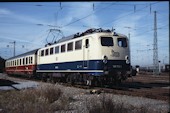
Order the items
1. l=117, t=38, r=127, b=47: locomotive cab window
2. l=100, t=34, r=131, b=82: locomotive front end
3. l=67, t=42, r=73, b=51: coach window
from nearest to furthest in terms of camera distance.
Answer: l=100, t=34, r=131, b=82: locomotive front end
l=117, t=38, r=127, b=47: locomotive cab window
l=67, t=42, r=73, b=51: coach window

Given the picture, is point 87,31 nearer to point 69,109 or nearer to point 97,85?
point 97,85

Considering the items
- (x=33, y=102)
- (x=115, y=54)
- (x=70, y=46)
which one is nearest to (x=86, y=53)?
(x=115, y=54)

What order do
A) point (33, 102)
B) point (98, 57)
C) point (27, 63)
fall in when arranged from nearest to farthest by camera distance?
point (33, 102), point (98, 57), point (27, 63)

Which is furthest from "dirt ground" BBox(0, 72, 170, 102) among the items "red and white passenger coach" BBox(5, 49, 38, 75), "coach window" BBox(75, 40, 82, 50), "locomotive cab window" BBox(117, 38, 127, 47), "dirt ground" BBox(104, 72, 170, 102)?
"red and white passenger coach" BBox(5, 49, 38, 75)

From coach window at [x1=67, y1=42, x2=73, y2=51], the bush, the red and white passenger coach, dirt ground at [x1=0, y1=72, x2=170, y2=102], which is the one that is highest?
coach window at [x1=67, y1=42, x2=73, y2=51]

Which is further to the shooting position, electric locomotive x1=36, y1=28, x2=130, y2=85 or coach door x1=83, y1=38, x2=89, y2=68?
coach door x1=83, y1=38, x2=89, y2=68

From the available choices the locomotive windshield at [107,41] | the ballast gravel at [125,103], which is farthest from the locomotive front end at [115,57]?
the ballast gravel at [125,103]

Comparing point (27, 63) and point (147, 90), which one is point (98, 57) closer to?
point (147, 90)

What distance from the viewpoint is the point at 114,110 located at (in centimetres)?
956

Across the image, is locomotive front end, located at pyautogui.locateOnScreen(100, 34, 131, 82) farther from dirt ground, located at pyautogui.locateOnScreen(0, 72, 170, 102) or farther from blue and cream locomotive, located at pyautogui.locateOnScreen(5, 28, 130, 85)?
dirt ground, located at pyautogui.locateOnScreen(0, 72, 170, 102)

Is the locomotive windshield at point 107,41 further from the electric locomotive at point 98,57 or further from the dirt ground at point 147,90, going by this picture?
the dirt ground at point 147,90

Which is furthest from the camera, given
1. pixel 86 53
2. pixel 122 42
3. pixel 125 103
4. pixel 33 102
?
pixel 122 42

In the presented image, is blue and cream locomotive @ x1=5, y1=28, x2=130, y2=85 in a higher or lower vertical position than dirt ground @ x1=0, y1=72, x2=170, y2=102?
higher

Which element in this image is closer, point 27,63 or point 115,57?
point 115,57
